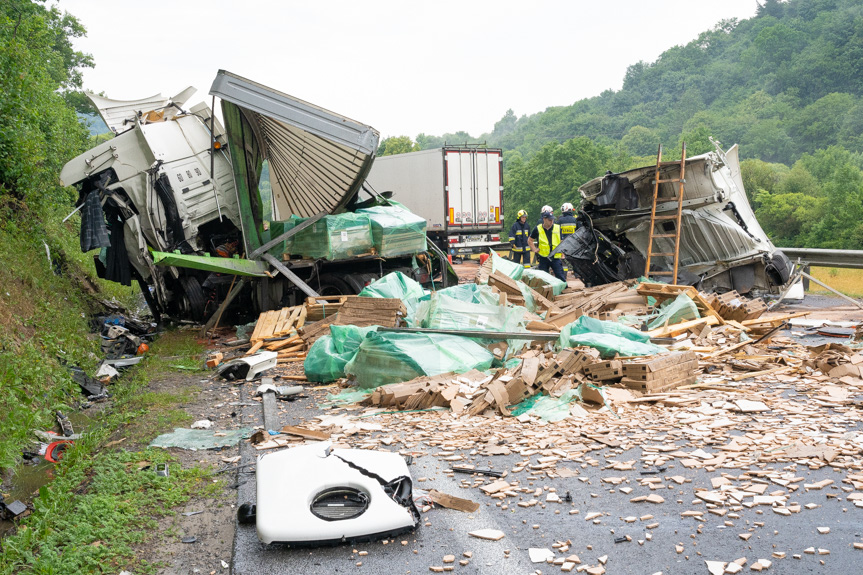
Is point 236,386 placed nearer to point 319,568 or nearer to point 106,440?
point 106,440

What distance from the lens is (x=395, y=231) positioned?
460 inches

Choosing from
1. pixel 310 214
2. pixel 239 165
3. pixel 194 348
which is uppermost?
pixel 239 165

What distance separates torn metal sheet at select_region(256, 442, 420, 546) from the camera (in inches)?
142

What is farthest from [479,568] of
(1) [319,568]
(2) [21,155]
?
(2) [21,155]

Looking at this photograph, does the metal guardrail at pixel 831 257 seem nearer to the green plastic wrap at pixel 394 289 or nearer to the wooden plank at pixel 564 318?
the wooden plank at pixel 564 318

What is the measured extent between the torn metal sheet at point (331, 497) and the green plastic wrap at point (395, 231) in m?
7.45

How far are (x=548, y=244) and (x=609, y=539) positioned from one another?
1001 centimetres

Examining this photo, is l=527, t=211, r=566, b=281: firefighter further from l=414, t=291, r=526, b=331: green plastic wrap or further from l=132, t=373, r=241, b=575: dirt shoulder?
l=132, t=373, r=241, b=575: dirt shoulder

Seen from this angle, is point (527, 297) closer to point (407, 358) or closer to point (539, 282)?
point (539, 282)

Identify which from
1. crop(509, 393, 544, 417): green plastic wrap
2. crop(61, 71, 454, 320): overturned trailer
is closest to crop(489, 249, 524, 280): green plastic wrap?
crop(61, 71, 454, 320): overturned trailer

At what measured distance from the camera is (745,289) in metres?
12.0

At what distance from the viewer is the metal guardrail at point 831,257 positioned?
12.3m

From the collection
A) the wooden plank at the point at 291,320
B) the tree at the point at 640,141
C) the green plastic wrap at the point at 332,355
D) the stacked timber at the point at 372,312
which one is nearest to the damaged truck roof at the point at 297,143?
the wooden plank at the point at 291,320

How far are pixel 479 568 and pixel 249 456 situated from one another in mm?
2410
